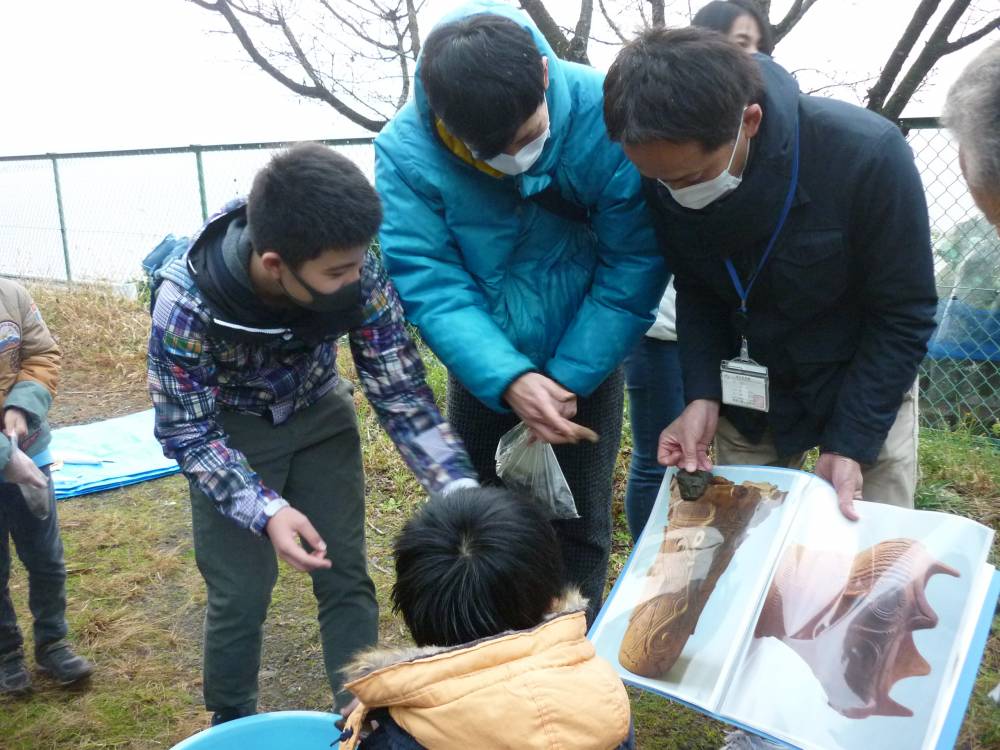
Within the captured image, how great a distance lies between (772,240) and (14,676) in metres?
2.45

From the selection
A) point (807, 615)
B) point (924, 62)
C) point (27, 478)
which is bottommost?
point (27, 478)

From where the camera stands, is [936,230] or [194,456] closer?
[194,456]

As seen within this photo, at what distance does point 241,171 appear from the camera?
7480 millimetres

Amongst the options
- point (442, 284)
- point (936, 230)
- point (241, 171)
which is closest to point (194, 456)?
point (442, 284)

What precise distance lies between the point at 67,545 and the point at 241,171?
485 cm

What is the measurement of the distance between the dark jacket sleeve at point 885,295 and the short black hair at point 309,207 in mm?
922

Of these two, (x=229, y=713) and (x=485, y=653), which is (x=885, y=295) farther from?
(x=229, y=713)

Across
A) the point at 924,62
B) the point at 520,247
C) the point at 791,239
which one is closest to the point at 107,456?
the point at 520,247

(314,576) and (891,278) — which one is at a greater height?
(891,278)

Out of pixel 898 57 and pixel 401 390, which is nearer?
pixel 401 390

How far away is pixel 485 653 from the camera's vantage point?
1.07 metres

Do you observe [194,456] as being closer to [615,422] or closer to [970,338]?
[615,422]

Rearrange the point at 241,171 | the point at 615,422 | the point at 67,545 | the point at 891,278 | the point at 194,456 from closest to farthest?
the point at 891,278 → the point at 194,456 → the point at 615,422 → the point at 67,545 → the point at 241,171

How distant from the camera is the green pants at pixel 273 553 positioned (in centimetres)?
188
